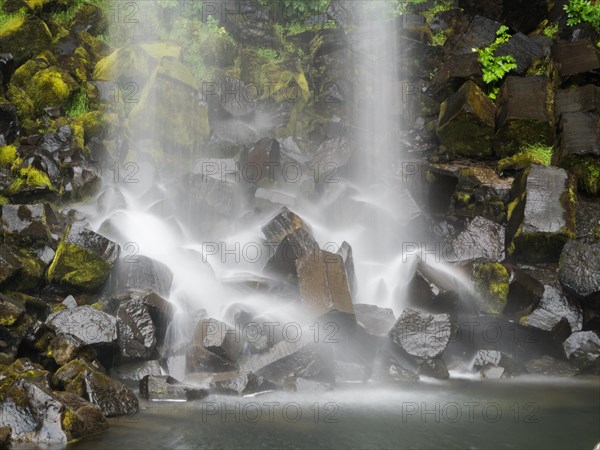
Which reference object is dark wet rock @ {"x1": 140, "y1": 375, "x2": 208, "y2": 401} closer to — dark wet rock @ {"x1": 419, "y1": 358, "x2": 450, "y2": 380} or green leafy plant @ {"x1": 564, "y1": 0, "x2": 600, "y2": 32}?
dark wet rock @ {"x1": 419, "y1": 358, "x2": 450, "y2": 380}

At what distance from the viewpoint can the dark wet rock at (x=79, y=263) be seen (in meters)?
10.5

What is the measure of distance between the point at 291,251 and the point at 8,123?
8.68 m

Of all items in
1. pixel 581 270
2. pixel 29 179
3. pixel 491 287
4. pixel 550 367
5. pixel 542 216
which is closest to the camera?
pixel 550 367

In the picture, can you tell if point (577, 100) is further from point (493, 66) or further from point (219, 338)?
point (219, 338)

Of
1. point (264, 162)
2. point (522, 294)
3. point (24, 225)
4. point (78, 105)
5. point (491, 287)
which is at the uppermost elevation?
point (78, 105)

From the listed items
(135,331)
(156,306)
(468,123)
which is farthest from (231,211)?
(468,123)

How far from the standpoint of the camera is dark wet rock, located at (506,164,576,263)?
12.1m

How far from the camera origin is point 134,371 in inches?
360

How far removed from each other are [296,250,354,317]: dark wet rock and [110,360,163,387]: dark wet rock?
2.81 meters

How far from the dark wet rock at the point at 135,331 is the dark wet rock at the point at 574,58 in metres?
12.5

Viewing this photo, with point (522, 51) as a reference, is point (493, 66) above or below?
below

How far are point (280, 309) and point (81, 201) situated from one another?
626 cm

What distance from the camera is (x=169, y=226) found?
13.4 m

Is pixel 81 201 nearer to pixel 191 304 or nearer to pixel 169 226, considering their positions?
pixel 169 226
